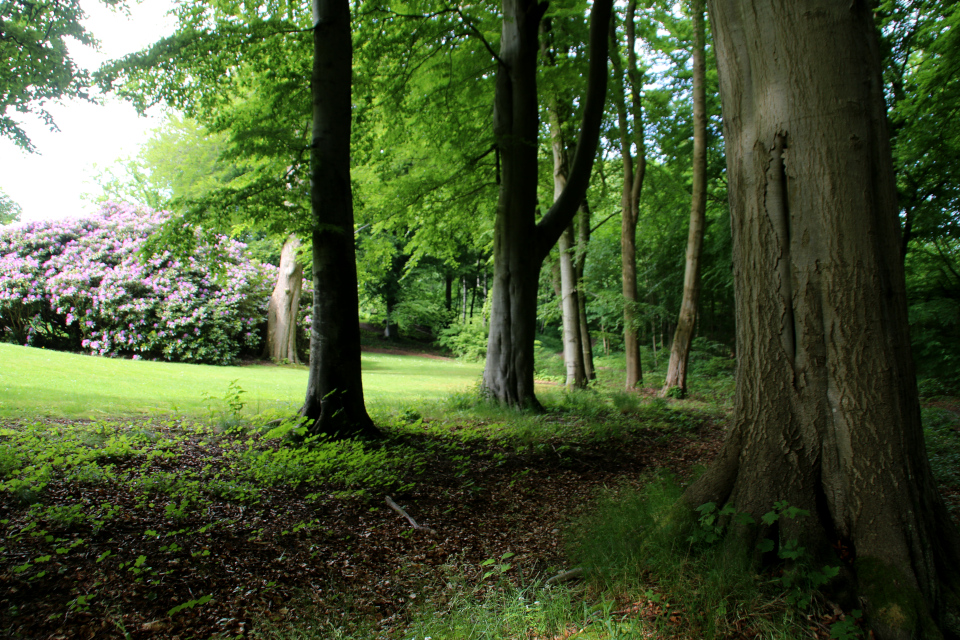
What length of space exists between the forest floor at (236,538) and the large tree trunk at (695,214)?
5959 mm

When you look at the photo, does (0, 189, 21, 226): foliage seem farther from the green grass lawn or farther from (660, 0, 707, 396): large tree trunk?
(660, 0, 707, 396): large tree trunk

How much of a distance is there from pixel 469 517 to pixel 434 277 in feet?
120

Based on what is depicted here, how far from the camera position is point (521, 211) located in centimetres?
862

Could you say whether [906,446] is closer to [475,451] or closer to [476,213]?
[475,451]

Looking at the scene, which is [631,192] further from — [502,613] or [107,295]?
[107,295]

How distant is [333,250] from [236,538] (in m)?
3.58

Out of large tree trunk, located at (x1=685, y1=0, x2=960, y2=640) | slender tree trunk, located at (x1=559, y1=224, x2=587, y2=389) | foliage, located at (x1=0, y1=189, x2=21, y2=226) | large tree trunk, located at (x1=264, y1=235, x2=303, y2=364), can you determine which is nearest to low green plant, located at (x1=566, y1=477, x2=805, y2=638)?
large tree trunk, located at (x1=685, y1=0, x2=960, y2=640)

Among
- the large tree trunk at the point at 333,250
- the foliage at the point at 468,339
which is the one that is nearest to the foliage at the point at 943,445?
the large tree trunk at the point at 333,250

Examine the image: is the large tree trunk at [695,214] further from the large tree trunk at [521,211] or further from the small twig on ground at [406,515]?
the small twig on ground at [406,515]

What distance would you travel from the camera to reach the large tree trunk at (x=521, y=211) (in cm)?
851

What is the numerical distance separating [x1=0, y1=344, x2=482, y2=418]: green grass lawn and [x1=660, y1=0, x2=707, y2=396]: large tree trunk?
520 cm

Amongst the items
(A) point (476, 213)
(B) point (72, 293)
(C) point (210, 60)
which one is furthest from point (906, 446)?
(B) point (72, 293)

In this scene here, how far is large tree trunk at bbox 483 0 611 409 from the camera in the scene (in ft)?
27.9

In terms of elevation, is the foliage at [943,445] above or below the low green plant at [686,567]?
above
